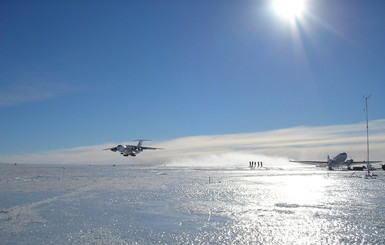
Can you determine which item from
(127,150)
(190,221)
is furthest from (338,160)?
(190,221)

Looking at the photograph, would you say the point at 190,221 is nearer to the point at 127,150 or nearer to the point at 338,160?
the point at 338,160

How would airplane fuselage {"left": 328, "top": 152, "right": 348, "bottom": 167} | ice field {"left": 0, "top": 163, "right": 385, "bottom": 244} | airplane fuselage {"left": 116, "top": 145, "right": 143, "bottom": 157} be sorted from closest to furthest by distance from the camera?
ice field {"left": 0, "top": 163, "right": 385, "bottom": 244} < airplane fuselage {"left": 328, "top": 152, "right": 348, "bottom": 167} < airplane fuselage {"left": 116, "top": 145, "right": 143, "bottom": 157}

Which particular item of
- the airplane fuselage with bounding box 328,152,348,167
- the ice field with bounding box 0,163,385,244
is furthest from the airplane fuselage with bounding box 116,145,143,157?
the ice field with bounding box 0,163,385,244

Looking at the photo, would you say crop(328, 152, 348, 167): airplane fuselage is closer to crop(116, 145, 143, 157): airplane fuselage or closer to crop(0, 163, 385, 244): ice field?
crop(116, 145, 143, 157): airplane fuselage

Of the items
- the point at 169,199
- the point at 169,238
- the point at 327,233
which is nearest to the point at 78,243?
the point at 169,238

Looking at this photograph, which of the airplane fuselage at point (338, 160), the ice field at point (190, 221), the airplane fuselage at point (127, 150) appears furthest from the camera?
the airplane fuselage at point (127, 150)

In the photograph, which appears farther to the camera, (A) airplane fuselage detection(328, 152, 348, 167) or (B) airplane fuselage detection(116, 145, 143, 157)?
(B) airplane fuselage detection(116, 145, 143, 157)

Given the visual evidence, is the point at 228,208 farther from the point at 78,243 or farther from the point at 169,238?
the point at 78,243

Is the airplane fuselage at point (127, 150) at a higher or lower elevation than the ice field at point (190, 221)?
higher

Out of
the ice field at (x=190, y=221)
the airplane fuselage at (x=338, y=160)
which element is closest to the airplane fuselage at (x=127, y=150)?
the airplane fuselage at (x=338, y=160)

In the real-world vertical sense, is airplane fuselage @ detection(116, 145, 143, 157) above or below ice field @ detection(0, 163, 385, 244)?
above

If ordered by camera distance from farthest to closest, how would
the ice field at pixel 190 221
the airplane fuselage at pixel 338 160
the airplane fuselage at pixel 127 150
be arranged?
1. the airplane fuselage at pixel 127 150
2. the airplane fuselage at pixel 338 160
3. the ice field at pixel 190 221

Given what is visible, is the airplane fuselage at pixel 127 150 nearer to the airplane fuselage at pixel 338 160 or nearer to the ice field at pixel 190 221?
the airplane fuselage at pixel 338 160

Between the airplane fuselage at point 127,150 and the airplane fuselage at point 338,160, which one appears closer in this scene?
the airplane fuselage at point 338,160
